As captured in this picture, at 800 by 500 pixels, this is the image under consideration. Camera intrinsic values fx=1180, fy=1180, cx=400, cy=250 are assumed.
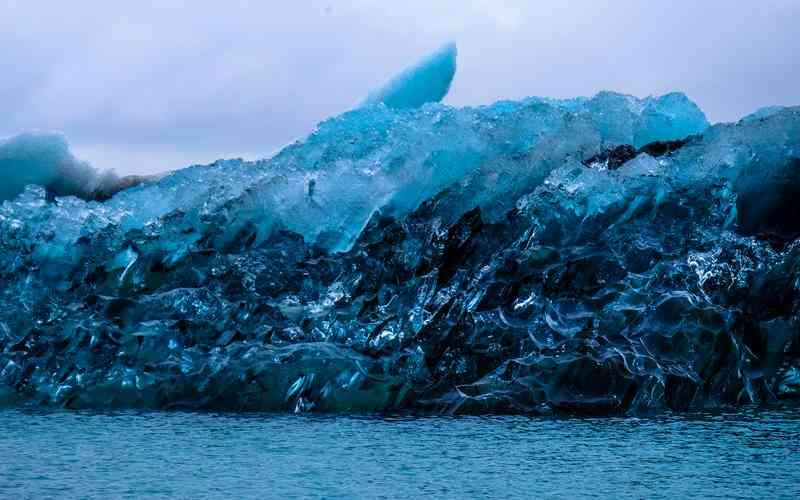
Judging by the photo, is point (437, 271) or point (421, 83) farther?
point (421, 83)

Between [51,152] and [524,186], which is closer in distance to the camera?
[524,186]

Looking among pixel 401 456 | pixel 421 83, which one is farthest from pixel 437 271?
pixel 421 83

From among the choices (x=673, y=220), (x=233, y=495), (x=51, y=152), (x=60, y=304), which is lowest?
(x=233, y=495)

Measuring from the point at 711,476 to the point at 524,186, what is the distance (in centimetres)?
717

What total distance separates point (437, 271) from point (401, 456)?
184 inches

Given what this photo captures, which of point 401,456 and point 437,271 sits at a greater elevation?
point 437,271

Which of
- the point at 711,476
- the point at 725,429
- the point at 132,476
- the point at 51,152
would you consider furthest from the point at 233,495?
the point at 51,152

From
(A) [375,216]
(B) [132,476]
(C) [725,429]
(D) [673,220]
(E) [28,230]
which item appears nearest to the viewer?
(B) [132,476]

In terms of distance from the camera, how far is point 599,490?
6359 millimetres

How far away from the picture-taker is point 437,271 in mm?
11969

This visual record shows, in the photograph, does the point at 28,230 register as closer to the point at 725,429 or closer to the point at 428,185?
the point at 428,185

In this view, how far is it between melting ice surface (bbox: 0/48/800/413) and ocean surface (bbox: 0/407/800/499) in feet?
2.53

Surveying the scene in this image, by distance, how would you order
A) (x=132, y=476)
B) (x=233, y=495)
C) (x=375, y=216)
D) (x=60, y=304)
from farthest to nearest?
(x=375, y=216) < (x=60, y=304) < (x=132, y=476) < (x=233, y=495)

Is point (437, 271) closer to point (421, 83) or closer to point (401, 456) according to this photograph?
point (401, 456)
